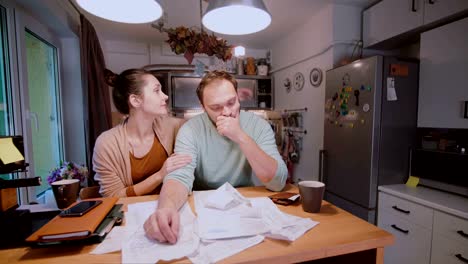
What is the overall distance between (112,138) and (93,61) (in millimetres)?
1797

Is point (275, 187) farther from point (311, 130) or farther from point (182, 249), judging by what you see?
point (311, 130)

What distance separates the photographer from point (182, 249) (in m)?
0.50

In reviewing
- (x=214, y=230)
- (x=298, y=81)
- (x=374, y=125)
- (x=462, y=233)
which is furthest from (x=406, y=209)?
(x=298, y=81)

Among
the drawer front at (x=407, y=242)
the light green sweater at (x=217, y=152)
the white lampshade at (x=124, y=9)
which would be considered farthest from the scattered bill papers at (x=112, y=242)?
the drawer front at (x=407, y=242)

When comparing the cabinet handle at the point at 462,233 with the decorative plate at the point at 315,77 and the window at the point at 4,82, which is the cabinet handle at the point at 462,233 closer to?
the decorative plate at the point at 315,77

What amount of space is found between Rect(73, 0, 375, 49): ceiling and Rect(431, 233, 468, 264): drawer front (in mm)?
2171

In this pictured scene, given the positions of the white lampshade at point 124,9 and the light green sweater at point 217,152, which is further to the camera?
the light green sweater at point 217,152

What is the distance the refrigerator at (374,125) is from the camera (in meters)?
1.85

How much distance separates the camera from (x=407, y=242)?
5.59 ft

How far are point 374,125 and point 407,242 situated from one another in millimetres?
907

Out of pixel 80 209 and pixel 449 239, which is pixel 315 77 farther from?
pixel 80 209

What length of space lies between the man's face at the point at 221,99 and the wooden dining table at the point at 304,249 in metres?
0.60

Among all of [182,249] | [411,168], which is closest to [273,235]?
[182,249]

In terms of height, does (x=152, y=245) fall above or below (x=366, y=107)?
below
